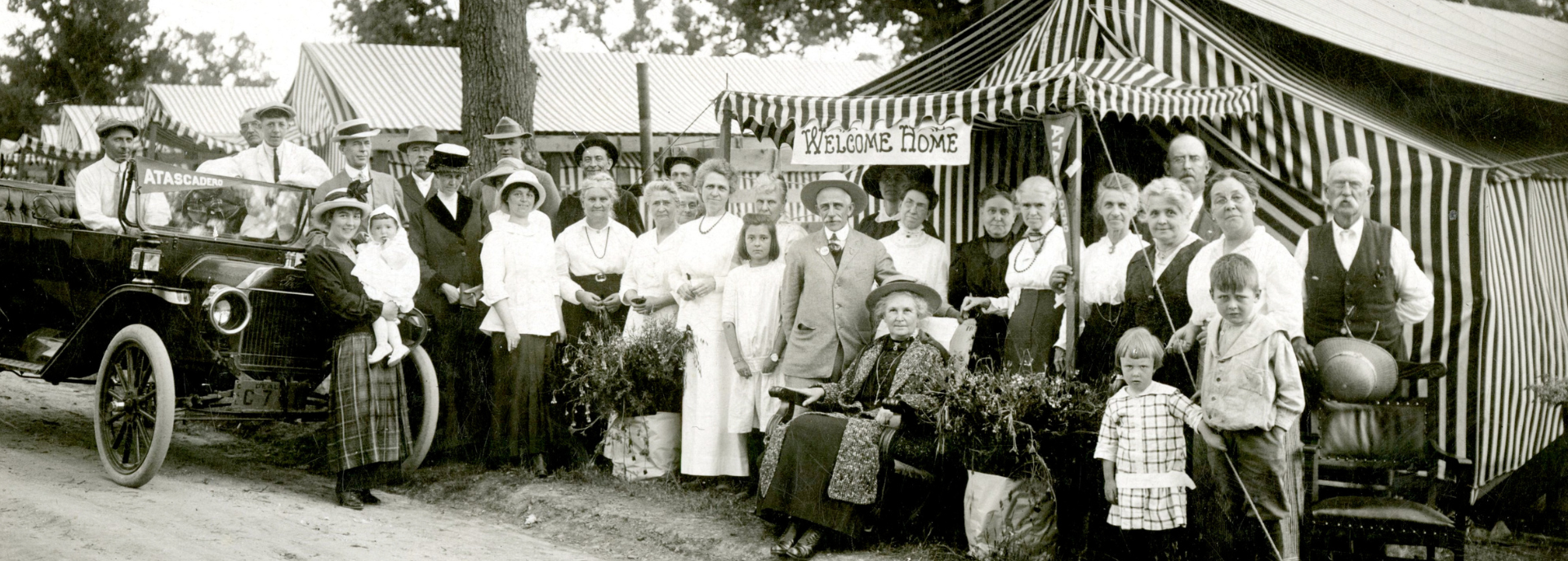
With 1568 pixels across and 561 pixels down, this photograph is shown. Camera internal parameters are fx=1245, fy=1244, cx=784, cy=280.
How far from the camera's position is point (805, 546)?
19.0ft

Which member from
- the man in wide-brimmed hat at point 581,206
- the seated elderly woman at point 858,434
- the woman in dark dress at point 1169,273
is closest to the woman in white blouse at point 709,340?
the seated elderly woman at point 858,434

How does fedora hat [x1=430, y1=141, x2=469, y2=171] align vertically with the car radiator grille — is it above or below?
above

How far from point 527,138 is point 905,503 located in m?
5.61

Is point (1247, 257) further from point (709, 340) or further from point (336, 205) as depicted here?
point (336, 205)

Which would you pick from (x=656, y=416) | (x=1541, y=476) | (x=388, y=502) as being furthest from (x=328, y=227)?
(x=1541, y=476)

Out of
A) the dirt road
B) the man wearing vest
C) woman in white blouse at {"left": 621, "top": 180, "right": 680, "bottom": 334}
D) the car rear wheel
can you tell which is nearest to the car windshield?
the car rear wheel

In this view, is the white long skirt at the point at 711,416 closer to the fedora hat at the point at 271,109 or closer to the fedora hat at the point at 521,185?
the fedora hat at the point at 521,185

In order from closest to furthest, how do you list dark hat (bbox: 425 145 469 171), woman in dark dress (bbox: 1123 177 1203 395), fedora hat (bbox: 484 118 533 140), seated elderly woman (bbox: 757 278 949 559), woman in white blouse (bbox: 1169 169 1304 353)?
woman in white blouse (bbox: 1169 169 1304 353) < woman in dark dress (bbox: 1123 177 1203 395) < seated elderly woman (bbox: 757 278 949 559) < dark hat (bbox: 425 145 469 171) < fedora hat (bbox: 484 118 533 140)

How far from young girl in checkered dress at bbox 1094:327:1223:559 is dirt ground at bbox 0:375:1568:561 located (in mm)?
907

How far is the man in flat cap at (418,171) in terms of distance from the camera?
8.16 m

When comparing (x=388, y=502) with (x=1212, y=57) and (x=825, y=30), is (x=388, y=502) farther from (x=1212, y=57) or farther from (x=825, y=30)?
(x=825, y=30)

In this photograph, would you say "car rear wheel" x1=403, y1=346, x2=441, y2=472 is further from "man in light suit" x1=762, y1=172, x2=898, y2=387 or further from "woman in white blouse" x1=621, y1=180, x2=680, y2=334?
"man in light suit" x1=762, y1=172, x2=898, y2=387

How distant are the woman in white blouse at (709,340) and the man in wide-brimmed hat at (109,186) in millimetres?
3059

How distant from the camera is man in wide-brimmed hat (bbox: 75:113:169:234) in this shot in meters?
7.27
